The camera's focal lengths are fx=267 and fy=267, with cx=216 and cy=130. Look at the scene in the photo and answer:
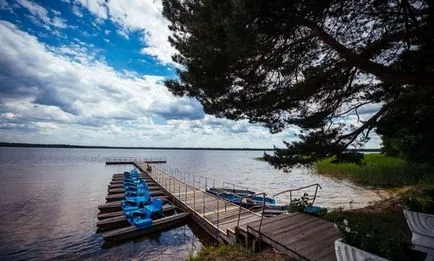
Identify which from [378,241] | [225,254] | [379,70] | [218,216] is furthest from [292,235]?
[218,216]

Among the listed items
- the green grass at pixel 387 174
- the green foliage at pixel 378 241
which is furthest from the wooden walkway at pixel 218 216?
the green grass at pixel 387 174

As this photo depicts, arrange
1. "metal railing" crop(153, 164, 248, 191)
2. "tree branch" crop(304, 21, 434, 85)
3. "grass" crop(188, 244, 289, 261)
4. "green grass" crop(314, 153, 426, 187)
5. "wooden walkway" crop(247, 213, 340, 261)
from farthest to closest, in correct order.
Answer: "metal railing" crop(153, 164, 248, 191) → "green grass" crop(314, 153, 426, 187) → "grass" crop(188, 244, 289, 261) → "wooden walkway" crop(247, 213, 340, 261) → "tree branch" crop(304, 21, 434, 85)

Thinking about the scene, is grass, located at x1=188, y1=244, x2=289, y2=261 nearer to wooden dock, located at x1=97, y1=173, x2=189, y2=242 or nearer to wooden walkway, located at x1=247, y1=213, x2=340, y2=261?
wooden walkway, located at x1=247, y1=213, x2=340, y2=261

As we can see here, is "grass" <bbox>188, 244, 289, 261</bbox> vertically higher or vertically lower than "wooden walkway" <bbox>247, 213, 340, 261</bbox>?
lower

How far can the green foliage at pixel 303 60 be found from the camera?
20.9 ft

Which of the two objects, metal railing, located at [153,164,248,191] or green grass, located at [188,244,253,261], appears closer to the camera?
green grass, located at [188,244,253,261]

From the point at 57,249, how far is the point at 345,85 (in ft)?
49.7

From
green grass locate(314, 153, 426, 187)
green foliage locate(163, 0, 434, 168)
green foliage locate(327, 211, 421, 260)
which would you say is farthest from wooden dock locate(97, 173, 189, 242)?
green grass locate(314, 153, 426, 187)

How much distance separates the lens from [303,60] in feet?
28.6

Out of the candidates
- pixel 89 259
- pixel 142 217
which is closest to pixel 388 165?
pixel 142 217

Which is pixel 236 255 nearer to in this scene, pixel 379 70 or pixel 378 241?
pixel 378 241

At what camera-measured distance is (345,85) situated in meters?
9.18

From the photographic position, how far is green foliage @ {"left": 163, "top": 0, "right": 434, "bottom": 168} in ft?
20.9

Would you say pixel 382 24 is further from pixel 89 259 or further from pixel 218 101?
pixel 89 259
